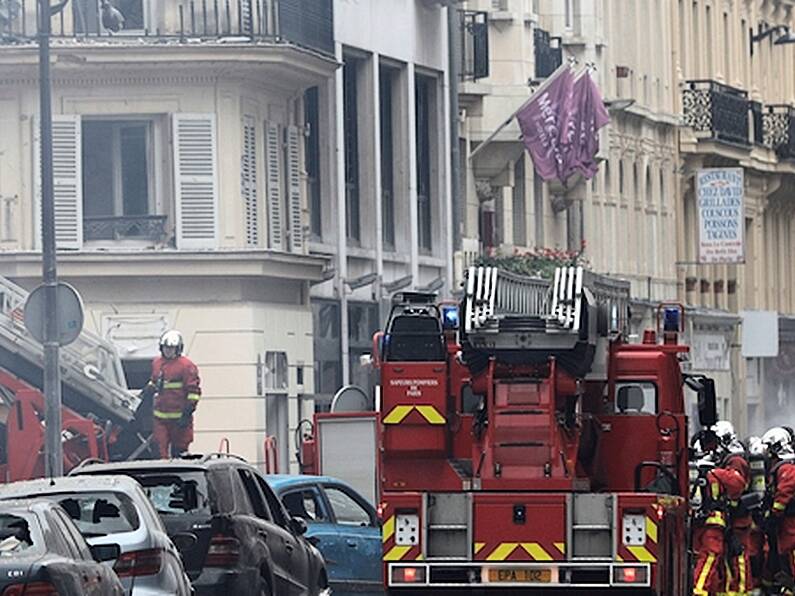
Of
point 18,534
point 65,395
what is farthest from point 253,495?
point 65,395

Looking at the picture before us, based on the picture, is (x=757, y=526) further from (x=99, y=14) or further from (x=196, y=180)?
(x=99, y=14)

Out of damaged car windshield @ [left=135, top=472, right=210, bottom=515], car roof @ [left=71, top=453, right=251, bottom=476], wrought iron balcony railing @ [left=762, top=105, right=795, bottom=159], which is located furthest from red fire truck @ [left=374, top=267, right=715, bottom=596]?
wrought iron balcony railing @ [left=762, top=105, right=795, bottom=159]

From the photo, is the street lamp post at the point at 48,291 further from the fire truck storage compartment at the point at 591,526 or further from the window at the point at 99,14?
the window at the point at 99,14

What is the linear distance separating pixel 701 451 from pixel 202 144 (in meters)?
14.0

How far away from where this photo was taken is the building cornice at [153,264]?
40.3 metres

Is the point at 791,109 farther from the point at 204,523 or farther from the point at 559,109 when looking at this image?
the point at 204,523

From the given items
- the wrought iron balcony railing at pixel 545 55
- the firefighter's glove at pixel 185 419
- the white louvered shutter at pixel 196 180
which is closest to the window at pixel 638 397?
the firefighter's glove at pixel 185 419

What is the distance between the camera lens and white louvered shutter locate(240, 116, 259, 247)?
137 ft

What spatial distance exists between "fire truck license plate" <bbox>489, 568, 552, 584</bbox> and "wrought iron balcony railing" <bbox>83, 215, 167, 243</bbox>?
17.5 meters

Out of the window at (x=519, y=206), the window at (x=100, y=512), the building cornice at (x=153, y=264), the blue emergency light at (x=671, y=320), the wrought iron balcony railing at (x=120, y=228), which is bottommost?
the window at (x=100, y=512)

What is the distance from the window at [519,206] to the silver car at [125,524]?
35.7 meters

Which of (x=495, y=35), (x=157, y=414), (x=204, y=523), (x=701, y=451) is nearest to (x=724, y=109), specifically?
(x=495, y=35)

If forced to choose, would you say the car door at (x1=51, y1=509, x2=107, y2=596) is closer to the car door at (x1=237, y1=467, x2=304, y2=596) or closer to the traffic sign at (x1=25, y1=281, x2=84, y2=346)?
the car door at (x1=237, y1=467, x2=304, y2=596)

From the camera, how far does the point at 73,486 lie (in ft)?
67.2
